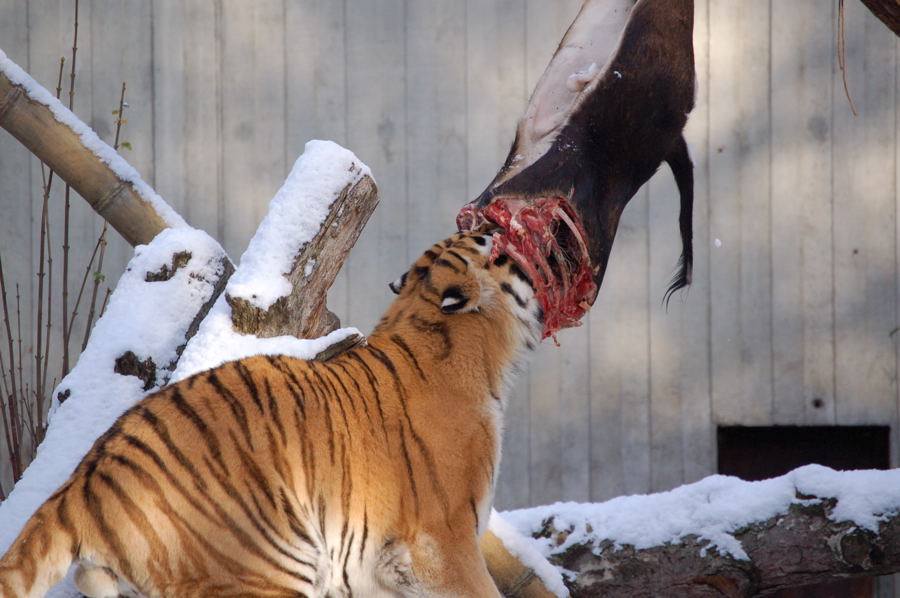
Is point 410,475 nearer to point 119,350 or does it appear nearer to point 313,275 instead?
point 313,275

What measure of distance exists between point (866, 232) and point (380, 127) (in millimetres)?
2253

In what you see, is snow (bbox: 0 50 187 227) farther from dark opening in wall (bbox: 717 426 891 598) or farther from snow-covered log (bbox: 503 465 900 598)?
dark opening in wall (bbox: 717 426 891 598)

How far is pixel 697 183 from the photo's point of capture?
196 inches

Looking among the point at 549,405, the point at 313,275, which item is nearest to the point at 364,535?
the point at 313,275

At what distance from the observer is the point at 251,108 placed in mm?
5133

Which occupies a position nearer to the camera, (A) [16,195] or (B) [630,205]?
(B) [630,205]

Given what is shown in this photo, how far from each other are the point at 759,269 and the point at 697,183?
1.57 feet

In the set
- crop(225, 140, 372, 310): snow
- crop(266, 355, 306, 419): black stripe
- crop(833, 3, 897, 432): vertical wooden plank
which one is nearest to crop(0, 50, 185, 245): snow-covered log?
crop(225, 140, 372, 310): snow

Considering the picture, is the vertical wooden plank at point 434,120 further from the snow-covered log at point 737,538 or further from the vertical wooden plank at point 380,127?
the snow-covered log at point 737,538

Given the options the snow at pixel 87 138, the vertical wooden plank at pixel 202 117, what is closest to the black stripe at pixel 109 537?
the snow at pixel 87 138

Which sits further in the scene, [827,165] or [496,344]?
[827,165]

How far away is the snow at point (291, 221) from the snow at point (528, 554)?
84 centimetres

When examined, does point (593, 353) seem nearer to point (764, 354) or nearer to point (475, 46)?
point (764, 354)

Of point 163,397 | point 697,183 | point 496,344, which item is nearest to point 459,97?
point 697,183
